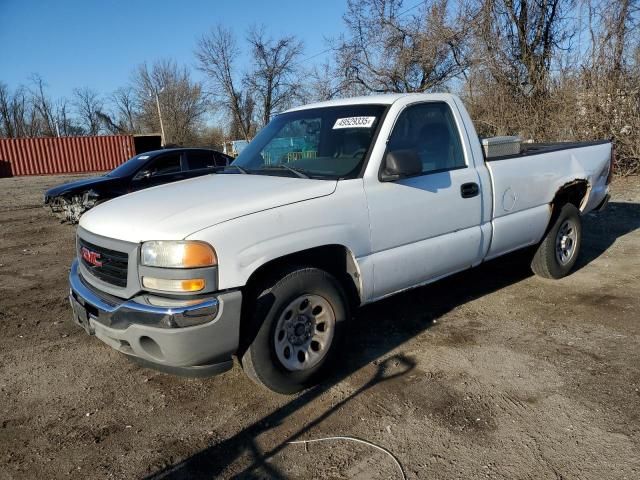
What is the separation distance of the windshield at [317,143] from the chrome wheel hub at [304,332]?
93cm

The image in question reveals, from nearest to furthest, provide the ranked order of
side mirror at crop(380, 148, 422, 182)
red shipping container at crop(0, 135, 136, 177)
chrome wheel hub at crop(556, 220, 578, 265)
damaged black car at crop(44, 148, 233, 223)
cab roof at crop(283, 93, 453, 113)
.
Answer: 1. side mirror at crop(380, 148, 422, 182)
2. cab roof at crop(283, 93, 453, 113)
3. chrome wheel hub at crop(556, 220, 578, 265)
4. damaged black car at crop(44, 148, 233, 223)
5. red shipping container at crop(0, 135, 136, 177)

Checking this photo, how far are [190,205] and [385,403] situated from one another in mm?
1773

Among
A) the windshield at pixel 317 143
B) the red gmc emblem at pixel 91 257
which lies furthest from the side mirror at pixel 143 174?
the red gmc emblem at pixel 91 257

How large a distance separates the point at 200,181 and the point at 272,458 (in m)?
2.23

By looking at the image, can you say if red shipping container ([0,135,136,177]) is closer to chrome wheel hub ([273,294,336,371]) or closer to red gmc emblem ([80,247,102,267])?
red gmc emblem ([80,247,102,267])

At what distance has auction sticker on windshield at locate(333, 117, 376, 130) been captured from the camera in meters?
3.82

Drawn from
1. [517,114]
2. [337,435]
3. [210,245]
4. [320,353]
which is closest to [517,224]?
[320,353]

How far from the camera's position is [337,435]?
291 centimetres

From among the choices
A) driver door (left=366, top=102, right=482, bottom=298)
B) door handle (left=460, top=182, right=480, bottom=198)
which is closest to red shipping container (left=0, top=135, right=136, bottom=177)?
driver door (left=366, top=102, right=482, bottom=298)

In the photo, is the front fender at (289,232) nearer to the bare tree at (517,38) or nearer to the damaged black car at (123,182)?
the damaged black car at (123,182)

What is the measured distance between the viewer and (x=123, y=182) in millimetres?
9375

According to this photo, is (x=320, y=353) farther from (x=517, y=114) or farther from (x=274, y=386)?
(x=517, y=114)

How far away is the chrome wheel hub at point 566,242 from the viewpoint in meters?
5.56

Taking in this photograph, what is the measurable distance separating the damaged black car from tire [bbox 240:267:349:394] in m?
6.34
